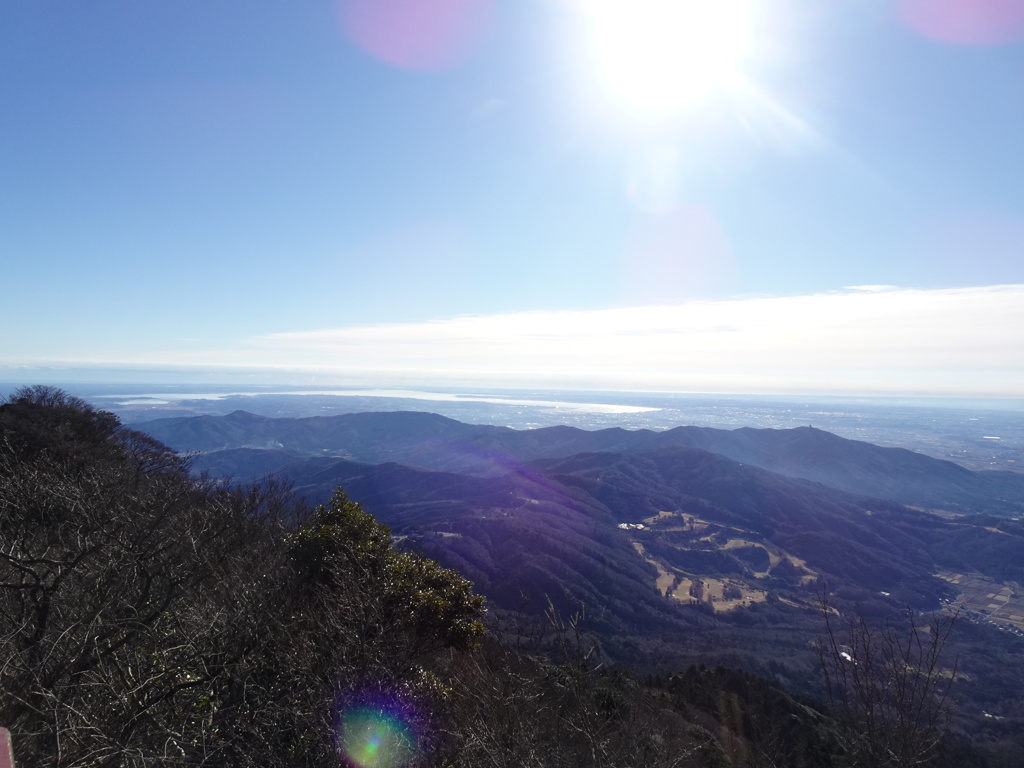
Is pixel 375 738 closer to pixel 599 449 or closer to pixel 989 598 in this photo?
pixel 989 598

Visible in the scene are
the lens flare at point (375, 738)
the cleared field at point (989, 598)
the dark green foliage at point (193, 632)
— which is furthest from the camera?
the cleared field at point (989, 598)

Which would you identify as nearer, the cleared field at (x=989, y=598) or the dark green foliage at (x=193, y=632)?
the dark green foliage at (x=193, y=632)

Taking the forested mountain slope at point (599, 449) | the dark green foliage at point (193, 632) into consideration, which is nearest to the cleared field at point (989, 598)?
the forested mountain slope at point (599, 449)

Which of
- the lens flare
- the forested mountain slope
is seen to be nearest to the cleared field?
the forested mountain slope

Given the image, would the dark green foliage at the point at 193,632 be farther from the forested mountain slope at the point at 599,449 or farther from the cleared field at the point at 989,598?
the forested mountain slope at the point at 599,449

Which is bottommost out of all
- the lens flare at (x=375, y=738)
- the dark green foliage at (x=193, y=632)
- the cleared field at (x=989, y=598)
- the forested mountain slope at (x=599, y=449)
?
the cleared field at (x=989, y=598)

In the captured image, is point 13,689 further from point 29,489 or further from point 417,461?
point 417,461

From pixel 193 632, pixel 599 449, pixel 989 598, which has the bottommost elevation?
pixel 989 598

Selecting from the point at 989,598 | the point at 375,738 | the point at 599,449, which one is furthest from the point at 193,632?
the point at 599,449

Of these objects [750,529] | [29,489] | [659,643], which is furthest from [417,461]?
[29,489]
